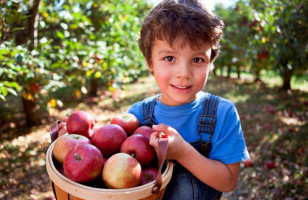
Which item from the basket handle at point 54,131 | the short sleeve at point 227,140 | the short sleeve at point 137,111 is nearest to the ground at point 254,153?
the basket handle at point 54,131

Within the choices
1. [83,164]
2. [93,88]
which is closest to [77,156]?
[83,164]

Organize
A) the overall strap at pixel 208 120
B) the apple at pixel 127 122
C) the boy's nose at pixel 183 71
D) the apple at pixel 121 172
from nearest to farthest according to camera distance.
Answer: the apple at pixel 121 172, the boy's nose at pixel 183 71, the overall strap at pixel 208 120, the apple at pixel 127 122

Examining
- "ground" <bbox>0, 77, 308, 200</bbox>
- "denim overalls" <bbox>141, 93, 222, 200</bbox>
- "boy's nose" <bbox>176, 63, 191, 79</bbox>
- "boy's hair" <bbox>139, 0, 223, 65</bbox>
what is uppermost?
"boy's hair" <bbox>139, 0, 223, 65</bbox>

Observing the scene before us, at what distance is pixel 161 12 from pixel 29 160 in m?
3.58

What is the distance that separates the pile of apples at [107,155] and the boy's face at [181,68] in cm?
30

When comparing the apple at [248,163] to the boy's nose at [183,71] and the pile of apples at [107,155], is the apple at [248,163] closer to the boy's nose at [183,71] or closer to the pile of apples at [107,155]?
the pile of apples at [107,155]

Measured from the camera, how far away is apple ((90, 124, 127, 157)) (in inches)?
59.8

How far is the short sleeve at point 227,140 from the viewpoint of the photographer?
155cm

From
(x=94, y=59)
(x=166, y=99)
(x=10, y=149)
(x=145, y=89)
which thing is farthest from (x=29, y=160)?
(x=145, y=89)

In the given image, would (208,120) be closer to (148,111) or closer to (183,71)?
(183,71)

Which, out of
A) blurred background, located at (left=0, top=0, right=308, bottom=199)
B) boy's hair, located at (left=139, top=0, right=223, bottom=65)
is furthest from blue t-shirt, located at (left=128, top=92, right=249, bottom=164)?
blurred background, located at (left=0, top=0, right=308, bottom=199)

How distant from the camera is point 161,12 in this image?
5.55 ft

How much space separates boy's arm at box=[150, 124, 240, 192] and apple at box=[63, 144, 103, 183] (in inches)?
11.1

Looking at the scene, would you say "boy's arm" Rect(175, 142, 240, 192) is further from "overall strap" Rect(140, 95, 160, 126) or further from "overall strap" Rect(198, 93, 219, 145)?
"overall strap" Rect(140, 95, 160, 126)
